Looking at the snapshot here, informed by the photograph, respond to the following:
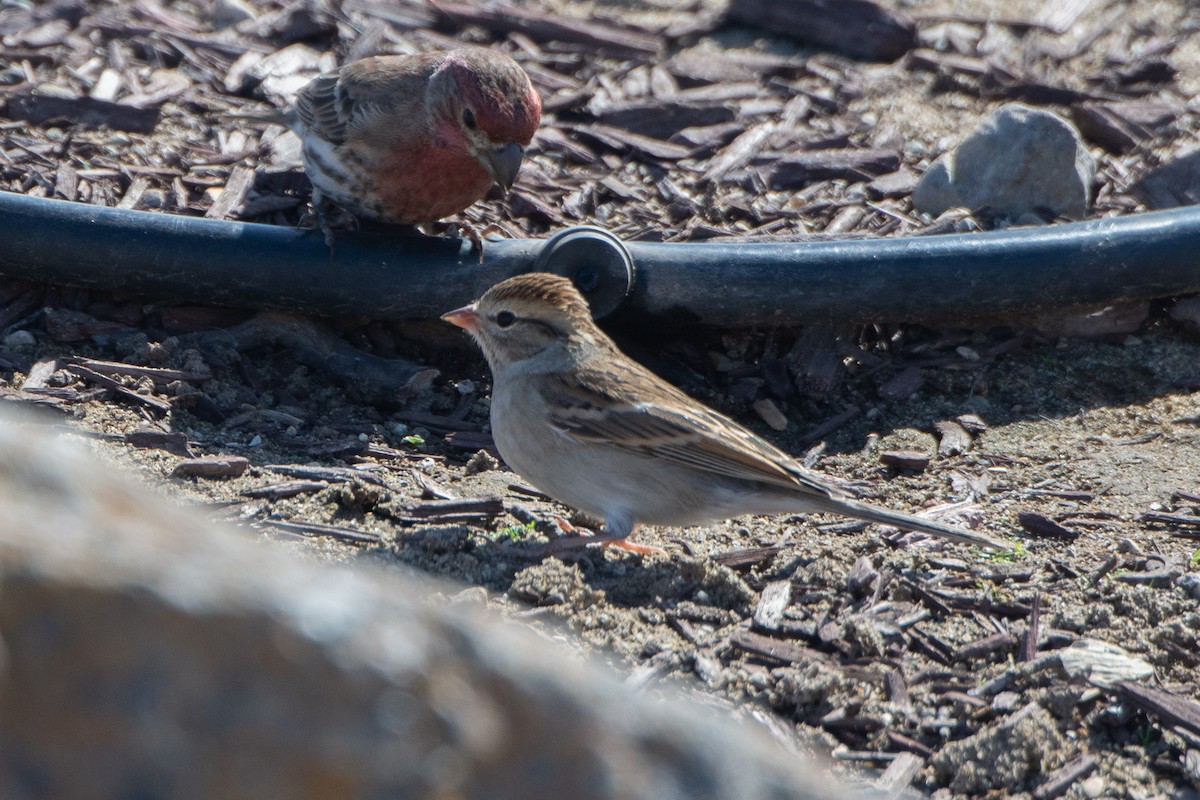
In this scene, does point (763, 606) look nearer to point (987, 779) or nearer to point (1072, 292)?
point (987, 779)

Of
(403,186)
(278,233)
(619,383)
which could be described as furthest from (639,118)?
(619,383)

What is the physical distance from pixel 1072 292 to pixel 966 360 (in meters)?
0.57

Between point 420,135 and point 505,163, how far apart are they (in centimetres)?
51

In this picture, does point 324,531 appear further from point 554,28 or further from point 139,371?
point 554,28

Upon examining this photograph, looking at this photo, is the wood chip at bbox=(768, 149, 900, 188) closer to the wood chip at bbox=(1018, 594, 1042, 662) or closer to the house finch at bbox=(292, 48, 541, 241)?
the house finch at bbox=(292, 48, 541, 241)

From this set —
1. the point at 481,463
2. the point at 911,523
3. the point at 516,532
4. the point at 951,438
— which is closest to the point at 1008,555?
the point at 911,523

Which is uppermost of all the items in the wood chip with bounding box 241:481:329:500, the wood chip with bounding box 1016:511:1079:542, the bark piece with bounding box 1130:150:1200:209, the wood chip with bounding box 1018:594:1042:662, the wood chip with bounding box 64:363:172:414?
the bark piece with bounding box 1130:150:1200:209

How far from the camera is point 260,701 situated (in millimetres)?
1458

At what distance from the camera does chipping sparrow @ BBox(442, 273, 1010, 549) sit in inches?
197

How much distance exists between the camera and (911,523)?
15.8 feet

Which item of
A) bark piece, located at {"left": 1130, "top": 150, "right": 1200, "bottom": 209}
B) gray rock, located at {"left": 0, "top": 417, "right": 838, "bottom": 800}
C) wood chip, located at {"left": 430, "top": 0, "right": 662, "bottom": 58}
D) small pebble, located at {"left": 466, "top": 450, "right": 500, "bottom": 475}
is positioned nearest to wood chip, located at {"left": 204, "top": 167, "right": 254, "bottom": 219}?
small pebble, located at {"left": 466, "top": 450, "right": 500, "bottom": 475}

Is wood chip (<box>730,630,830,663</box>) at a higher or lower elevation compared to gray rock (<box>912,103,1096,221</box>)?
lower

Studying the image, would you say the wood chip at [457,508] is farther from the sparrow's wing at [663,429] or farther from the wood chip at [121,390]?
the wood chip at [121,390]

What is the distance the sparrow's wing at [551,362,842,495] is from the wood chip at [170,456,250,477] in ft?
3.92
